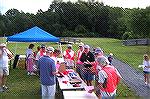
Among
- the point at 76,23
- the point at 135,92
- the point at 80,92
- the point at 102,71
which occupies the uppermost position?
the point at 76,23

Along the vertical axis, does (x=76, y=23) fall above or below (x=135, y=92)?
above

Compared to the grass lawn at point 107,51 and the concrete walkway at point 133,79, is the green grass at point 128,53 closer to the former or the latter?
the grass lawn at point 107,51

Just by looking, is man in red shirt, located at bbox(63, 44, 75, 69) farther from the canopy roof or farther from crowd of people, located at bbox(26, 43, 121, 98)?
the canopy roof

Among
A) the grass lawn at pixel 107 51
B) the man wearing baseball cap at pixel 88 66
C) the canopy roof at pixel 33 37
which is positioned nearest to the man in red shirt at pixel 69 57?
the grass lawn at pixel 107 51

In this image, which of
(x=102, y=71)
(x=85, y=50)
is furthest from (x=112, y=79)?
(x=85, y=50)

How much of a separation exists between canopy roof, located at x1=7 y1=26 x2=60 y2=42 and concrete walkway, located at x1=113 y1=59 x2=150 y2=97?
225 centimetres

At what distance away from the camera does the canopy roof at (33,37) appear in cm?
A: 1020

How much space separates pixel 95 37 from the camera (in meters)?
8.97

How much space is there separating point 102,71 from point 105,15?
4.36m

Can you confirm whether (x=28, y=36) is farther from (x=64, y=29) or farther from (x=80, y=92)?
(x=80, y=92)

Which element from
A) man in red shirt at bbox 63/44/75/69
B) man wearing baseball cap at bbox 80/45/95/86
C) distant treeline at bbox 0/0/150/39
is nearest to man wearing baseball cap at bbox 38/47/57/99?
man wearing baseball cap at bbox 80/45/95/86

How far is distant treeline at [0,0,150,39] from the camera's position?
8.63m

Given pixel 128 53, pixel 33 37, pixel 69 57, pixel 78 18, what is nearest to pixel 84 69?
pixel 69 57

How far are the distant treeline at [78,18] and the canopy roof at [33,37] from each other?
312 mm
